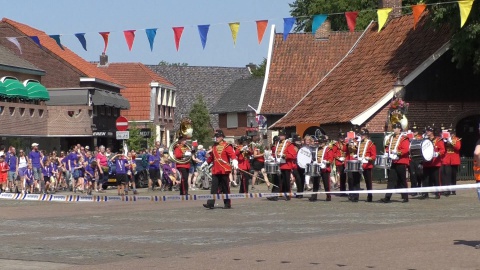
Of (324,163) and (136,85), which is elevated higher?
(136,85)

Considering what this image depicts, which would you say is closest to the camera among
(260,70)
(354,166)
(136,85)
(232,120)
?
(354,166)

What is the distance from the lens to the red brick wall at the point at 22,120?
58.2 m

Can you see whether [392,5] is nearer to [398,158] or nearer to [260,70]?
[398,158]

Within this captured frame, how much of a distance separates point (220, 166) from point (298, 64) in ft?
110

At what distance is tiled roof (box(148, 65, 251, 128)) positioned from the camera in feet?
381

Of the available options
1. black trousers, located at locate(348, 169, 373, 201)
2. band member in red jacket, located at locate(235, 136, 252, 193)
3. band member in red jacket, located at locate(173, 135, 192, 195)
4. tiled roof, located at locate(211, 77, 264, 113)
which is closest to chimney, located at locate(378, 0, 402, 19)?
band member in red jacket, located at locate(235, 136, 252, 193)

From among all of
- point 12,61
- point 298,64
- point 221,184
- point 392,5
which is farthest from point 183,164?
point 12,61

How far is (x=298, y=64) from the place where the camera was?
60.2m

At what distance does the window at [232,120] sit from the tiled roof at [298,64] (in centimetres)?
4254

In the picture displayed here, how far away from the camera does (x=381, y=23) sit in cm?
3180

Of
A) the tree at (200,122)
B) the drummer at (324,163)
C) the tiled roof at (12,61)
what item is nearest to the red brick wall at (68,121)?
the tiled roof at (12,61)

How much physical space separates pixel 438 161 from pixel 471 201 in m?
3.10

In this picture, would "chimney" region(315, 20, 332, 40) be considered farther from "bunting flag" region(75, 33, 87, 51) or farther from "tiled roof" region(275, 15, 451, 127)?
"bunting flag" region(75, 33, 87, 51)

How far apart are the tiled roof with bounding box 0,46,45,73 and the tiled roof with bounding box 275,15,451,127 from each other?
49.5ft
